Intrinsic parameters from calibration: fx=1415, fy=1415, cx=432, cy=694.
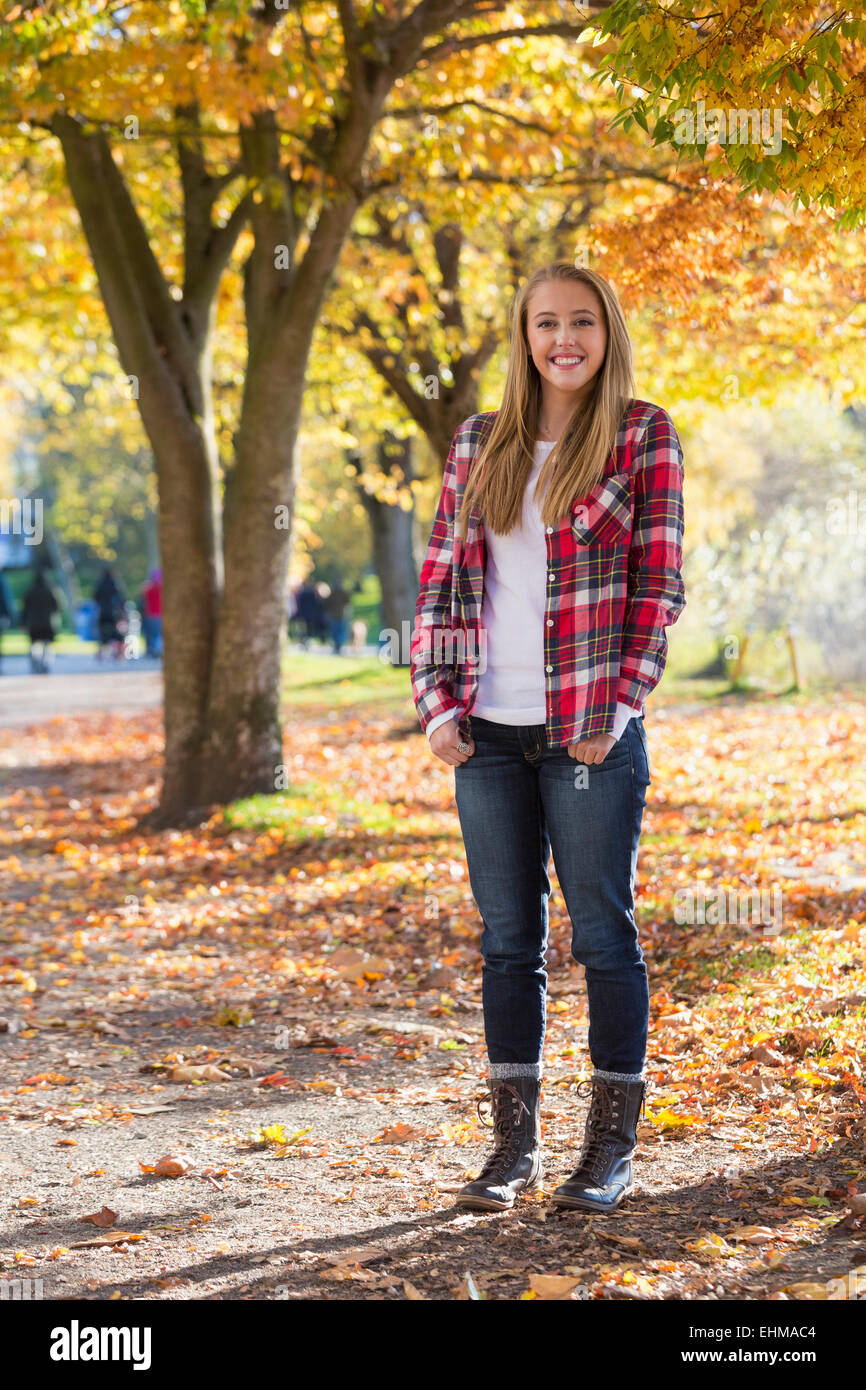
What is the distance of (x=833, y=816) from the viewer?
31.6 feet

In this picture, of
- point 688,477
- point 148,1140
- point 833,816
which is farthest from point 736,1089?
point 688,477

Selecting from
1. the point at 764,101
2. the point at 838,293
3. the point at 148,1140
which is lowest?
the point at 148,1140

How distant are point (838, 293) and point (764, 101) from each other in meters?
7.83

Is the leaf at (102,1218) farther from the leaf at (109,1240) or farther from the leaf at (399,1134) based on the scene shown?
the leaf at (399,1134)

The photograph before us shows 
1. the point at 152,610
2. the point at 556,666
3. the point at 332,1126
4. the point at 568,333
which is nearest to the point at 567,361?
the point at 568,333

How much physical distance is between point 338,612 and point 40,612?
1118 centimetres

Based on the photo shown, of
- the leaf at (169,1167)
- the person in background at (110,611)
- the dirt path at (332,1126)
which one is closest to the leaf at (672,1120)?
the dirt path at (332,1126)

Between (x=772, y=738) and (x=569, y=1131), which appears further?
(x=772, y=738)

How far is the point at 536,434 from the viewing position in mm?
3705

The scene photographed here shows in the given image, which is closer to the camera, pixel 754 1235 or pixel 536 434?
pixel 754 1235

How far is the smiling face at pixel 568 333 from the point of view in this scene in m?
3.60

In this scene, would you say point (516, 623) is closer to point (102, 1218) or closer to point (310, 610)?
point (102, 1218)
